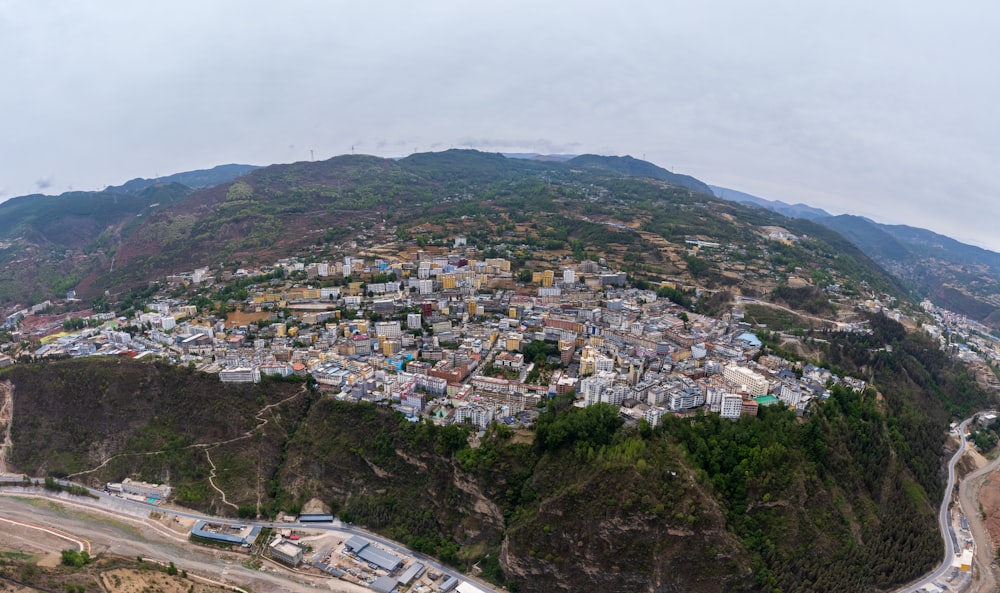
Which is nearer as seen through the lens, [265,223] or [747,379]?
[747,379]

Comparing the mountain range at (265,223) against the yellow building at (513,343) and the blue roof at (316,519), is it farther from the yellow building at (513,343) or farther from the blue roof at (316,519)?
the blue roof at (316,519)

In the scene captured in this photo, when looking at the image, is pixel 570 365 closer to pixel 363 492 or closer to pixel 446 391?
pixel 446 391

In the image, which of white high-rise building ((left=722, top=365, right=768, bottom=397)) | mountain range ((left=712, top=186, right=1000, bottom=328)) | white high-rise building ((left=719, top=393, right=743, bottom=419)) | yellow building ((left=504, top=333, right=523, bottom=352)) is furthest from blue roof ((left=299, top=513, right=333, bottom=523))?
mountain range ((left=712, top=186, right=1000, bottom=328))

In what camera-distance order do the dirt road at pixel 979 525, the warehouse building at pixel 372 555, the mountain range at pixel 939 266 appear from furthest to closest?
the mountain range at pixel 939 266 → the warehouse building at pixel 372 555 → the dirt road at pixel 979 525

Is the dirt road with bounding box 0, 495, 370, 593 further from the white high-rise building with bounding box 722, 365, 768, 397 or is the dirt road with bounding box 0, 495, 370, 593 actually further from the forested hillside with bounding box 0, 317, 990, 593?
the white high-rise building with bounding box 722, 365, 768, 397

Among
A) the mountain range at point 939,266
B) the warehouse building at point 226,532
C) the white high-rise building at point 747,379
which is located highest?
the mountain range at point 939,266

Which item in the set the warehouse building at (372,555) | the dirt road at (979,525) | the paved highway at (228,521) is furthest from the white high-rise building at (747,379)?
the warehouse building at (372,555)

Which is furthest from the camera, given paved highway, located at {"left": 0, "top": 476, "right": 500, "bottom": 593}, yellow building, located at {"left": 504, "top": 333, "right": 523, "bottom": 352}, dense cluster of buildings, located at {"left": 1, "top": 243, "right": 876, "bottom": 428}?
yellow building, located at {"left": 504, "top": 333, "right": 523, "bottom": 352}

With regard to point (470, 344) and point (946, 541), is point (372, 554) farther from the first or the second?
point (946, 541)

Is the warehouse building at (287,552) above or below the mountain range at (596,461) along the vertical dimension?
below

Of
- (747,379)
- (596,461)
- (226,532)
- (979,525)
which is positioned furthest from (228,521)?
(979,525)

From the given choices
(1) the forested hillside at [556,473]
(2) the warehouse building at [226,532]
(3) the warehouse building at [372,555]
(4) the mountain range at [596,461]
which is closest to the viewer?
(1) the forested hillside at [556,473]
